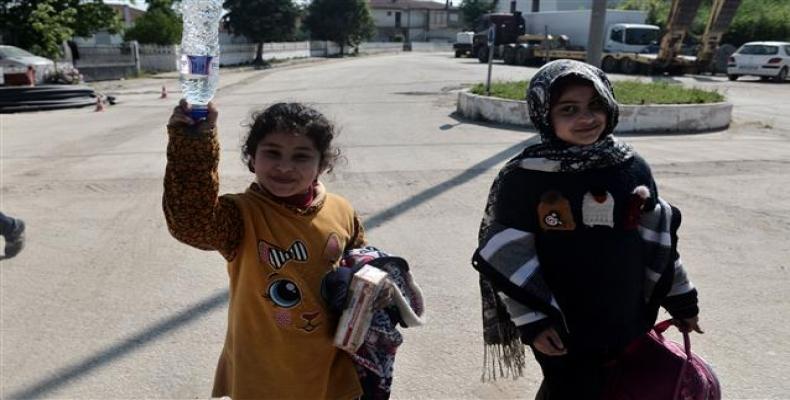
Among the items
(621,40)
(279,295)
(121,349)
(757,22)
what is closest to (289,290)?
(279,295)

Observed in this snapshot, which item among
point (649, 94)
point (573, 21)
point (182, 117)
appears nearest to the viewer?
point (182, 117)

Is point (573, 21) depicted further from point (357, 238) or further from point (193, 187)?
point (193, 187)

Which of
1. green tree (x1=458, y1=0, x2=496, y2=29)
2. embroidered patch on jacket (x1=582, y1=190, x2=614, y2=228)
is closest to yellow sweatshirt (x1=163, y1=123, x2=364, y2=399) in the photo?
embroidered patch on jacket (x1=582, y1=190, x2=614, y2=228)

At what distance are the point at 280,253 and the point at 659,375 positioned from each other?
1.20 metres

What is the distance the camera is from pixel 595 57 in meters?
11.1

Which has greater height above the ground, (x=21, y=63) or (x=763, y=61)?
(x=763, y=61)

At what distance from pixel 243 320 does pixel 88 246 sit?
11.7ft

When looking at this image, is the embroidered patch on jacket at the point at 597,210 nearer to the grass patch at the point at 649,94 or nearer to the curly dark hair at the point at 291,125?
the curly dark hair at the point at 291,125

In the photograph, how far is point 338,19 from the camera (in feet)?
188

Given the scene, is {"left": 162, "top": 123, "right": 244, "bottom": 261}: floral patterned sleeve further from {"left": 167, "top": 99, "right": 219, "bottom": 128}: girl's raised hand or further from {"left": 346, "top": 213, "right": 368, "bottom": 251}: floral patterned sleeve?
{"left": 346, "top": 213, "right": 368, "bottom": 251}: floral patterned sleeve

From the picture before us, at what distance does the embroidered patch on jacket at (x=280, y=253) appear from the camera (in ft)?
5.97

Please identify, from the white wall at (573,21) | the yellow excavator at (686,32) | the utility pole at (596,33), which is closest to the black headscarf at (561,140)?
the utility pole at (596,33)

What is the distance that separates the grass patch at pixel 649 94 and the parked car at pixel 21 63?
1311 cm

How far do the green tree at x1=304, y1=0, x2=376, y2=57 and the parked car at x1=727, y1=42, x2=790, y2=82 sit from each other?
129 ft
